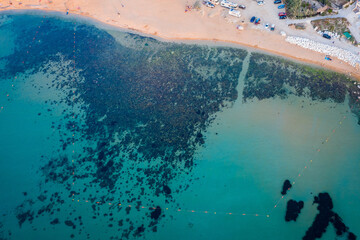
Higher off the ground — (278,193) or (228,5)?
(228,5)

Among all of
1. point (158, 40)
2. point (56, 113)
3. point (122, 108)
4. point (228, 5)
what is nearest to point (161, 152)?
point (122, 108)

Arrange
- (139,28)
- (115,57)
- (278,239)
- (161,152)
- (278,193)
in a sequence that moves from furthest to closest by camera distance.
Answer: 1. (139,28)
2. (115,57)
3. (161,152)
4. (278,193)
5. (278,239)

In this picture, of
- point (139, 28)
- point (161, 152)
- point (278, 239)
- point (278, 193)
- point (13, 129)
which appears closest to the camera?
point (278, 239)

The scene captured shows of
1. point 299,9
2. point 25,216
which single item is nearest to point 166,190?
point 25,216

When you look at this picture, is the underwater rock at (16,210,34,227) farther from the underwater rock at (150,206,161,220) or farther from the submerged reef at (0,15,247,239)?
the underwater rock at (150,206,161,220)

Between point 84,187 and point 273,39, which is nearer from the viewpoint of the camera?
point 84,187

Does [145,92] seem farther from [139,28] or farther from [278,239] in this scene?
[278,239]
